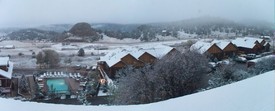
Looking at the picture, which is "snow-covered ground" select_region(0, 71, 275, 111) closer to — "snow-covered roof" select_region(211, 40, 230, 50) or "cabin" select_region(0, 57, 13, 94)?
"cabin" select_region(0, 57, 13, 94)

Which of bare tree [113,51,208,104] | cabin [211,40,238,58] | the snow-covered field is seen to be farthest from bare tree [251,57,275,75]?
the snow-covered field

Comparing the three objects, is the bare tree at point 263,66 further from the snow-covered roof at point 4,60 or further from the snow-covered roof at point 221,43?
the snow-covered roof at point 4,60

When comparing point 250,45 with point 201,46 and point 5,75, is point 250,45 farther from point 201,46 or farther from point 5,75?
point 5,75

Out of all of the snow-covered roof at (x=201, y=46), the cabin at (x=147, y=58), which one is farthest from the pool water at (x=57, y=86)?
the snow-covered roof at (x=201, y=46)

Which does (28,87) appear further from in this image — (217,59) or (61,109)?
(217,59)

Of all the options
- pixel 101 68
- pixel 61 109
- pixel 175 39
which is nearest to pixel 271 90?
pixel 175 39

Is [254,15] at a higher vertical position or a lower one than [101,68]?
higher

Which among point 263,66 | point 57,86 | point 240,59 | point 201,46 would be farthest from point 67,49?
point 263,66
